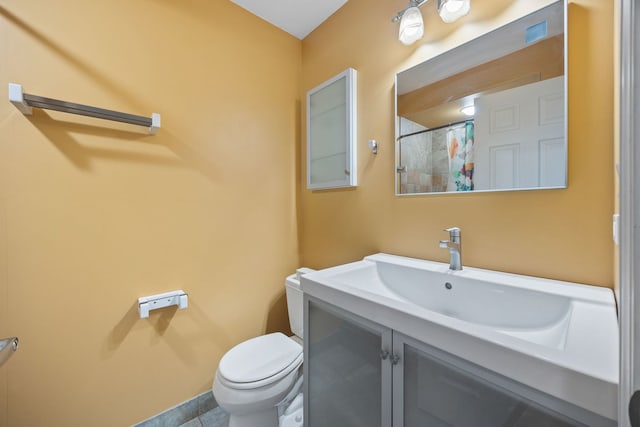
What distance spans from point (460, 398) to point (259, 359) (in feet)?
3.07

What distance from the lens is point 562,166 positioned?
0.85 m

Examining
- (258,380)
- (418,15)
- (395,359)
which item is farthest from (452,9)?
(258,380)

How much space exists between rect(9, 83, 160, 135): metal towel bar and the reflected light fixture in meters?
1.34

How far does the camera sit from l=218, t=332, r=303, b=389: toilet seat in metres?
1.12

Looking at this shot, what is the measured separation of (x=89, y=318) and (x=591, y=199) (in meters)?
2.00

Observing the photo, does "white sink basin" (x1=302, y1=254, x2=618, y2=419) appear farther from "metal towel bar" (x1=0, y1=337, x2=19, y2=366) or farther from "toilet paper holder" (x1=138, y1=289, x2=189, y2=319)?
"metal towel bar" (x1=0, y1=337, x2=19, y2=366)

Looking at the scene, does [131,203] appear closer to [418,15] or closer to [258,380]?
[258,380]

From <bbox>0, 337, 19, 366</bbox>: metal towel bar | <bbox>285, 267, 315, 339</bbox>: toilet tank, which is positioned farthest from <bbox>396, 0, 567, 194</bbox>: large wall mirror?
<bbox>0, 337, 19, 366</bbox>: metal towel bar

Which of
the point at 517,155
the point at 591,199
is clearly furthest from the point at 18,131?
the point at 591,199

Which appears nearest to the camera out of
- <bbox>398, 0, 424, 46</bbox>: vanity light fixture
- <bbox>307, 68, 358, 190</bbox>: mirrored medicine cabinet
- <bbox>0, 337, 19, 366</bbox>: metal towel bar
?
<bbox>0, 337, 19, 366</bbox>: metal towel bar

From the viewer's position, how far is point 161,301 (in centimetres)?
128

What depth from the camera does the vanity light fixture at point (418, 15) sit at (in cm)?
102

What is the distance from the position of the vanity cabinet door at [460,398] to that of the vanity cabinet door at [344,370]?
5 cm

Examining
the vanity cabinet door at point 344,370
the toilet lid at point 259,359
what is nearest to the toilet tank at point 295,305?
the toilet lid at point 259,359
